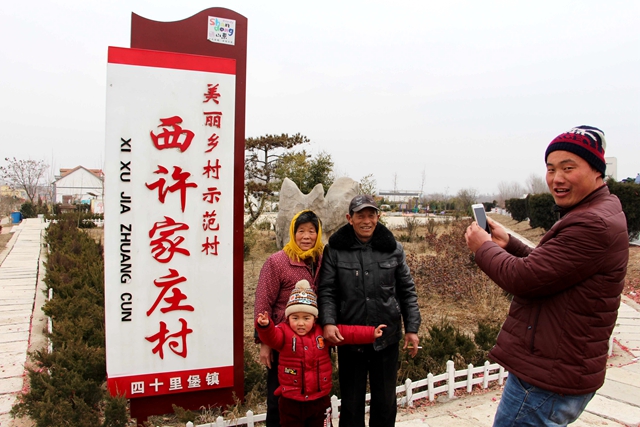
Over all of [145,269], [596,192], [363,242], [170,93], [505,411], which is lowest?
[505,411]

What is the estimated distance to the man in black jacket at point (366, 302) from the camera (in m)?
2.24

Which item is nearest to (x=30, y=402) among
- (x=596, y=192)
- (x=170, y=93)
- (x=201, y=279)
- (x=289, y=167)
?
(x=201, y=279)

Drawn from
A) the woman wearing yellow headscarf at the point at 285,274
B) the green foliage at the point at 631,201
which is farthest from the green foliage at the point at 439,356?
the green foliage at the point at 631,201

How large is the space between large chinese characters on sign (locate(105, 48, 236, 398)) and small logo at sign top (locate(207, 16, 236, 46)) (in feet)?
0.50

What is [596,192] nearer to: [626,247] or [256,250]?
[626,247]

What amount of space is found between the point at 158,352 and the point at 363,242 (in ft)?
5.07

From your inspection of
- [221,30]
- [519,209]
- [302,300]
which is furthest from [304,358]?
[519,209]

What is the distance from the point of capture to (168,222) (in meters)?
2.83

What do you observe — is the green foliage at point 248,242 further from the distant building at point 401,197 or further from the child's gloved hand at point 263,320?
the distant building at point 401,197

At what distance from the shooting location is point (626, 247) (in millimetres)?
1409

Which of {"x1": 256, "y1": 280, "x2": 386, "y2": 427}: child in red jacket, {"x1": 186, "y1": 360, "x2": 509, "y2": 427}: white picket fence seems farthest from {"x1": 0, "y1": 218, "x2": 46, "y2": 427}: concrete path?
{"x1": 186, "y1": 360, "x2": 509, "y2": 427}: white picket fence

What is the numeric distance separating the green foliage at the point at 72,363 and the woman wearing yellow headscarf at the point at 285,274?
2.94 feet

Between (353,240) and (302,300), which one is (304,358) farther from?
(353,240)

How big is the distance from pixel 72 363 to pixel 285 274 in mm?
1676
